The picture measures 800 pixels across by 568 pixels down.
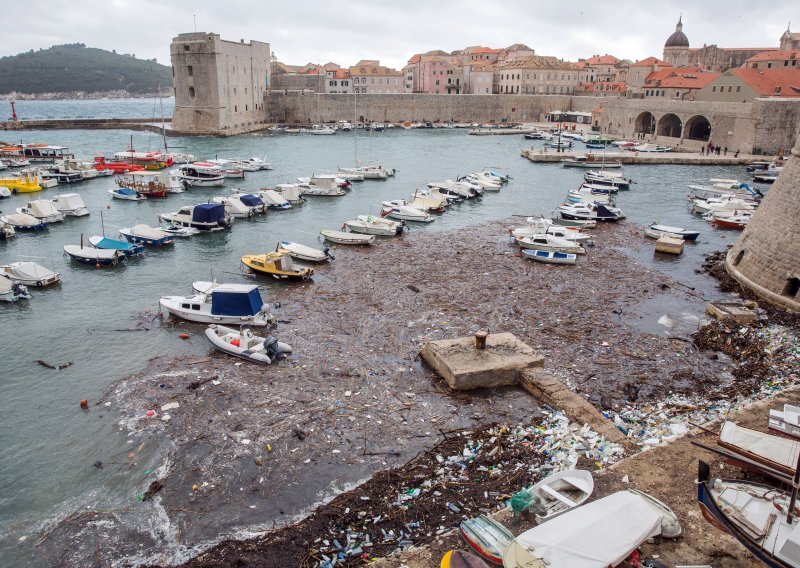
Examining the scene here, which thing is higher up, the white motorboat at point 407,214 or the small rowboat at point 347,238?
the white motorboat at point 407,214

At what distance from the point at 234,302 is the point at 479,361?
820 centimetres

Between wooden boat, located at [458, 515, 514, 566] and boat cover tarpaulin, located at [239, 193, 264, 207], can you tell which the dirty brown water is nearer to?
wooden boat, located at [458, 515, 514, 566]

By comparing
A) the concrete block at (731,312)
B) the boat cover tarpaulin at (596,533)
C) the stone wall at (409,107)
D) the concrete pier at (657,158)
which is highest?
the stone wall at (409,107)

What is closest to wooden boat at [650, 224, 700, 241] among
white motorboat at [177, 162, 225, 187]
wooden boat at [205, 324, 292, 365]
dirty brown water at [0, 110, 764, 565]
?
dirty brown water at [0, 110, 764, 565]

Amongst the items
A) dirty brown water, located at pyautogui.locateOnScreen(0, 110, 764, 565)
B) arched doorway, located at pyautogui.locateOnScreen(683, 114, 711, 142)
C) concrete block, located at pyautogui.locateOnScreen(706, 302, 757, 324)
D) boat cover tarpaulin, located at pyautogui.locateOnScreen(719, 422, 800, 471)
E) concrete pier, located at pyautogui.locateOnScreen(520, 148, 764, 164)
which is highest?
arched doorway, located at pyautogui.locateOnScreen(683, 114, 711, 142)

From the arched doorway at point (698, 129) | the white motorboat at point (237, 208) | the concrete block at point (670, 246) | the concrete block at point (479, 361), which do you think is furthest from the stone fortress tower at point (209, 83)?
the concrete block at point (479, 361)

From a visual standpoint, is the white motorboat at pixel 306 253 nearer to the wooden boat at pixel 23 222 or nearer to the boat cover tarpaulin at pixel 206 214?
the boat cover tarpaulin at pixel 206 214

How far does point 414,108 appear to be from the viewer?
310 ft

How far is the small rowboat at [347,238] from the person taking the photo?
26906mm

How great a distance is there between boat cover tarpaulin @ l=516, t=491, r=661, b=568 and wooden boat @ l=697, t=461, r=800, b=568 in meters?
0.74

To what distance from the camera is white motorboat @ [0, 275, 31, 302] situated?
780 inches

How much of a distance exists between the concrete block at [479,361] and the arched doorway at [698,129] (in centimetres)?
5823

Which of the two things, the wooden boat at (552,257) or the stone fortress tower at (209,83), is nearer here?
the wooden boat at (552,257)

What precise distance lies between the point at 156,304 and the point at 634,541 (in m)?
17.6
